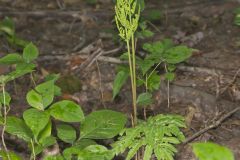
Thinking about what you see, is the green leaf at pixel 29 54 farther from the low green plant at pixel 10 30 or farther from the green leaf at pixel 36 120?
the low green plant at pixel 10 30

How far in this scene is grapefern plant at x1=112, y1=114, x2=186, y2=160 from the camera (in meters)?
1.58

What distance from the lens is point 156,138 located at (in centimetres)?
162

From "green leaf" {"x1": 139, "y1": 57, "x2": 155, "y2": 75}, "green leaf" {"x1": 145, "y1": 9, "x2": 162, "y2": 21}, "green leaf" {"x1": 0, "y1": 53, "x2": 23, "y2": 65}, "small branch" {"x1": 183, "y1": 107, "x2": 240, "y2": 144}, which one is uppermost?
"green leaf" {"x1": 0, "y1": 53, "x2": 23, "y2": 65}

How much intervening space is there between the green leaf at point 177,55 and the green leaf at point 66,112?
0.64m

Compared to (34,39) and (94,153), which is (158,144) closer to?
(94,153)

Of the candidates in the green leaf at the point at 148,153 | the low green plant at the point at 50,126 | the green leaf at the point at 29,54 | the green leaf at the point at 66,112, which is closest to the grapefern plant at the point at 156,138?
the green leaf at the point at 148,153

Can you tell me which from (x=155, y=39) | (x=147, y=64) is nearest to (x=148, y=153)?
(x=147, y=64)

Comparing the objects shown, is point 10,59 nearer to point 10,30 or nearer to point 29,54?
point 29,54

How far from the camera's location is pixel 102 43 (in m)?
3.61

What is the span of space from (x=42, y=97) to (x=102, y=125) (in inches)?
13.0

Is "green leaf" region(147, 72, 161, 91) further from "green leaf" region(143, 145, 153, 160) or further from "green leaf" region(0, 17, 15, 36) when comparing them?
"green leaf" region(0, 17, 15, 36)

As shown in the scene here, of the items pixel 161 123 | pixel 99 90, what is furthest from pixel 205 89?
pixel 161 123

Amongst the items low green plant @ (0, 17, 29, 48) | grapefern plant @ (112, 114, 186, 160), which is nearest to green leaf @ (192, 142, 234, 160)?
grapefern plant @ (112, 114, 186, 160)

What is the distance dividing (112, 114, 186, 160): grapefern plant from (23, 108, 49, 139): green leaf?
0.33 metres
